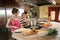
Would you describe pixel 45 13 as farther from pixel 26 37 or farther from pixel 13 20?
pixel 26 37

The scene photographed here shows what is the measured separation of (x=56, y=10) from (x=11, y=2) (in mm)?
2826

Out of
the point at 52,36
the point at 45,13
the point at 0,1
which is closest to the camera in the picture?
the point at 52,36

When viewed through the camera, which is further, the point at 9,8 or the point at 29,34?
the point at 9,8

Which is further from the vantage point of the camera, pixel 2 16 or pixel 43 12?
pixel 43 12

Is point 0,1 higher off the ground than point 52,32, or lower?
higher

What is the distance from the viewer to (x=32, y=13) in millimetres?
5367

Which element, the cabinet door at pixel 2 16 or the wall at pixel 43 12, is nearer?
the cabinet door at pixel 2 16

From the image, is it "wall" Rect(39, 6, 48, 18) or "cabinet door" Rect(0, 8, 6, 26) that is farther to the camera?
"wall" Rect(39, 6, 48, 18)

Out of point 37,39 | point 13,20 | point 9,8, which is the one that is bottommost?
point 37,39

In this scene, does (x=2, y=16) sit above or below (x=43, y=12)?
below

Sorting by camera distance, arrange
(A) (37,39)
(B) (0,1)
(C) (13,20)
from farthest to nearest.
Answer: (B) (0,1), (C) (13,20), (A) (37,39)

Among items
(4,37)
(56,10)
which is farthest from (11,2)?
(56,10)

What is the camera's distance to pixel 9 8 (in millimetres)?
4195

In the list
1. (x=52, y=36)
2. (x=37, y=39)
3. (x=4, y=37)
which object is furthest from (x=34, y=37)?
(x=4, y=37)
